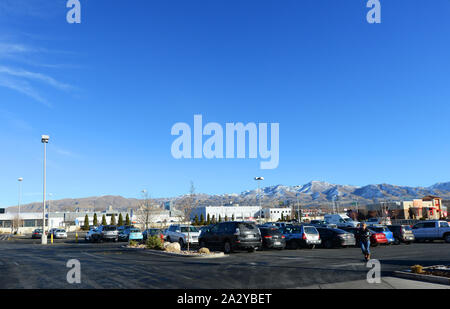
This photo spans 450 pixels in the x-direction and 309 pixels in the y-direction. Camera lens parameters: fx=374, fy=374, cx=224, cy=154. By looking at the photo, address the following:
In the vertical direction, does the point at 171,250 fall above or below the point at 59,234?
above

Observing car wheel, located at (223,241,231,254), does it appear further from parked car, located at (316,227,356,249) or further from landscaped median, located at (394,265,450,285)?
landscaped median, located at (394,265,450,285)

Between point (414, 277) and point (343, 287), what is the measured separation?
103 inches

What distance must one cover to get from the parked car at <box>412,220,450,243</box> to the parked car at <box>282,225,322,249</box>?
38.6 ft

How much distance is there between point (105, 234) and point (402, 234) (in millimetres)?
26504

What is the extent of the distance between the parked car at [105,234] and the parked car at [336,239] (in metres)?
21.0

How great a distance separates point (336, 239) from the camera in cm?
2475

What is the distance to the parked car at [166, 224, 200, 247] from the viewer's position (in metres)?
27.0

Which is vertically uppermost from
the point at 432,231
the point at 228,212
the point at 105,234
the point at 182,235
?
the point at 182,235

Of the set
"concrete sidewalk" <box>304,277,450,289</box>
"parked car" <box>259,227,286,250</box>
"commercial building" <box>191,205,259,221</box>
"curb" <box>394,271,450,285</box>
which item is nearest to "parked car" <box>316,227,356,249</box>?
"parked car" <box>259,227,286,250</box>

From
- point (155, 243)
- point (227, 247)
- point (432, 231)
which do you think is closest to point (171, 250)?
point (155, 243)

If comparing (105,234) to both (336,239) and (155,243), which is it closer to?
(155,243)

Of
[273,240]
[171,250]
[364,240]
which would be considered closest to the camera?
[364,240]

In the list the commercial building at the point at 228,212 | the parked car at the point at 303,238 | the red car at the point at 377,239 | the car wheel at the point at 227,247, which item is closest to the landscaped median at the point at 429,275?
the car wheel at the point at 227,247
